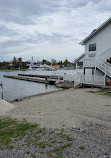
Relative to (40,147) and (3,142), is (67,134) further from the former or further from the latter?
(3,142)

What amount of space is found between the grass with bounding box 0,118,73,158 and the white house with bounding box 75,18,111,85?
12888 mm

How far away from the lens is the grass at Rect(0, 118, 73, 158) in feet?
14.0

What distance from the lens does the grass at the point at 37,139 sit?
426 centimetres

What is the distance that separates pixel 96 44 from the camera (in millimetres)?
19438

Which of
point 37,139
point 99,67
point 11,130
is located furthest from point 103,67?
point 37,139

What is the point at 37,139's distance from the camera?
4.91 meters

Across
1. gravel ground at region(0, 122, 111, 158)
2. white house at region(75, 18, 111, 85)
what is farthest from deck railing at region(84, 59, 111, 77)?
gravel ground at region(0, 122, 111, 158)

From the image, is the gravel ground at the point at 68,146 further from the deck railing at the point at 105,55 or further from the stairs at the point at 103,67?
the deck railing at the point at 105,55

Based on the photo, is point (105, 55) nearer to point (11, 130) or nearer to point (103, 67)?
point (103, 67)

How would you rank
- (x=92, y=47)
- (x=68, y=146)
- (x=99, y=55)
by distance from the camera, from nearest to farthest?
(x=68, y=146)
(x=99, y=55)
(x=92, y=47)

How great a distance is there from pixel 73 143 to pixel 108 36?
A: 16.6 m

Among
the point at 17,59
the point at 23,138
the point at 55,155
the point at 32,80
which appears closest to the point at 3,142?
the point at 23,138

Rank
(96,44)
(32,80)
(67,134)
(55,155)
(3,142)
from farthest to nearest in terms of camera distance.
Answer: (32,80)
(96,44)
(67,134)
(3,142)
(55,155)

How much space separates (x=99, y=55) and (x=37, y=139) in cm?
1632
